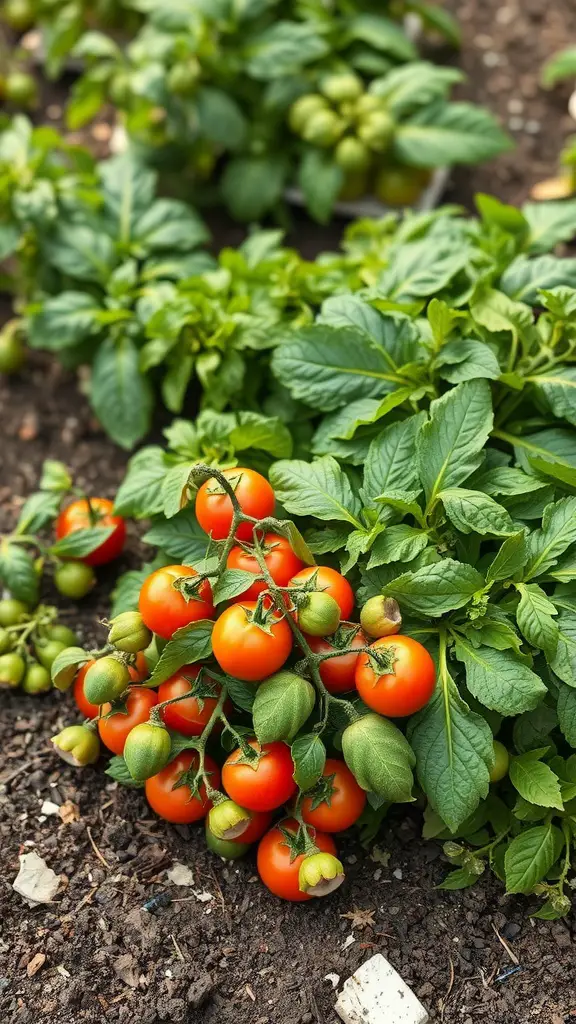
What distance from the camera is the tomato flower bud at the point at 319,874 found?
1.96m

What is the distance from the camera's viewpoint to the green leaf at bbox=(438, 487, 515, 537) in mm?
2115

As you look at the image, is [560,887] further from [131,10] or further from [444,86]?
[131,10]

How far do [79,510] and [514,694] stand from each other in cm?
132

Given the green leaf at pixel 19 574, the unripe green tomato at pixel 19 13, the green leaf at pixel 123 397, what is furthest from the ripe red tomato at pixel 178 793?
the unripe green tomato at pixel 19 13

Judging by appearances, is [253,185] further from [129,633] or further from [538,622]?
[538,622]

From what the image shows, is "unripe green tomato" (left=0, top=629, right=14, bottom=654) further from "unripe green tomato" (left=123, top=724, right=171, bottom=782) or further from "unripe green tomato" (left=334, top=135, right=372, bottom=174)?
"unripe green tomato" (left=334, top=135, right=372, bottom=174)

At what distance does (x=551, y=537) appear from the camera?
2170mm

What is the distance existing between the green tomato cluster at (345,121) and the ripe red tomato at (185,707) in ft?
Answer: 6.72

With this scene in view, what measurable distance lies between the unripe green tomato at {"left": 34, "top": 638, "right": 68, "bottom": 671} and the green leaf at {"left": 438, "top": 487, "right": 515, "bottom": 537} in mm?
1093

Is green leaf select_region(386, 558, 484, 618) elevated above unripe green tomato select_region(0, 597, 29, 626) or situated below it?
above

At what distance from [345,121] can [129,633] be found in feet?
7.01

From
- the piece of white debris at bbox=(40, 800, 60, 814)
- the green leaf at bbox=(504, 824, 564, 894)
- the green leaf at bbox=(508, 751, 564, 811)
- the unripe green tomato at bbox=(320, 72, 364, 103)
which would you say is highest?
the unripe green tomato at bbox=(320, 72, 364, 103)

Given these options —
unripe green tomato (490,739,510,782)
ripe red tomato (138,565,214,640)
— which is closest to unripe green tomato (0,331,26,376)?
ripe red tomato (138,565,214,640)

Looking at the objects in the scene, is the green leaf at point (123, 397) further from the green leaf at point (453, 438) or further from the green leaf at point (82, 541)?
the green leaf at point (453, 438)
